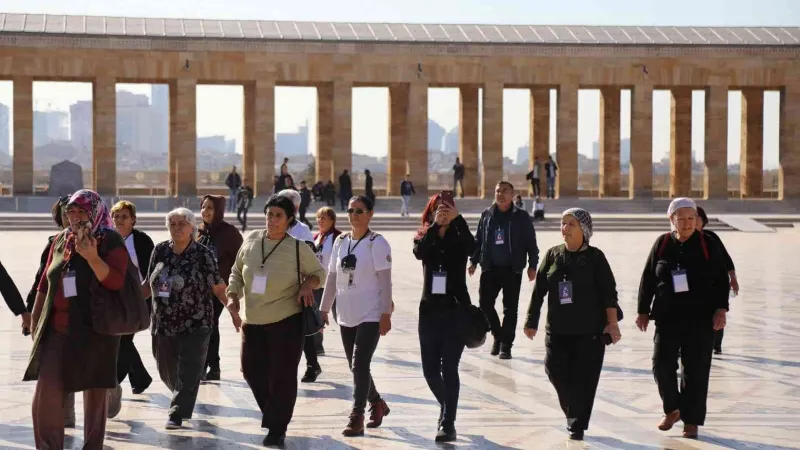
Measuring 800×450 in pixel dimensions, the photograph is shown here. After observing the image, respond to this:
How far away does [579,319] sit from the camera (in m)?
9.16

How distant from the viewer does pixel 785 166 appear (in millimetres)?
47719

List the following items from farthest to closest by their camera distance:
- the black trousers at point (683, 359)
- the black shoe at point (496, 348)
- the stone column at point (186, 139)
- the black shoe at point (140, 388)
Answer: the stone column at point (186, 139) → the black shoe at point (496, 348) → the black shoe at point (140, 388) → the black trousers at point (683, 359)

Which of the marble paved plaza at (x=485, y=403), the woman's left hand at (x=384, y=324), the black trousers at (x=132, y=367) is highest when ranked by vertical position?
the woman's left hand at (x=384, y=324)

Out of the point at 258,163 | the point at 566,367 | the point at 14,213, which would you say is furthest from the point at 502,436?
the point at 258,163

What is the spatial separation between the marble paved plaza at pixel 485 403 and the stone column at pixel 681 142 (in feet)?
109

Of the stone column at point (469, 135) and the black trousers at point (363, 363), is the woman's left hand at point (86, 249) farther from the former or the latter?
the stone column at point (469, 135)

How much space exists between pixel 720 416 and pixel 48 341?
467 cm

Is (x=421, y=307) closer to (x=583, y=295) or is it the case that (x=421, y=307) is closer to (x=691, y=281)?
(x=583, y=295)

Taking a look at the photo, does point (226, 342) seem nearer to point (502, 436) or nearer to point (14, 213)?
point (502, 436)

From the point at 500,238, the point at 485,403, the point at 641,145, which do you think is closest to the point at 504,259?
the point at 500,238

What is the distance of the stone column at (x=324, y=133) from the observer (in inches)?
1871

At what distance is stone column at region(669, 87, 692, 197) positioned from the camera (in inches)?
1901

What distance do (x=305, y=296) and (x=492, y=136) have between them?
38112mm

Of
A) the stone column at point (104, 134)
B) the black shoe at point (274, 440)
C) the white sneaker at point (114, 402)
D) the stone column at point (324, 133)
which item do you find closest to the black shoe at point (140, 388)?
the white sneaker at point (114, 402)
